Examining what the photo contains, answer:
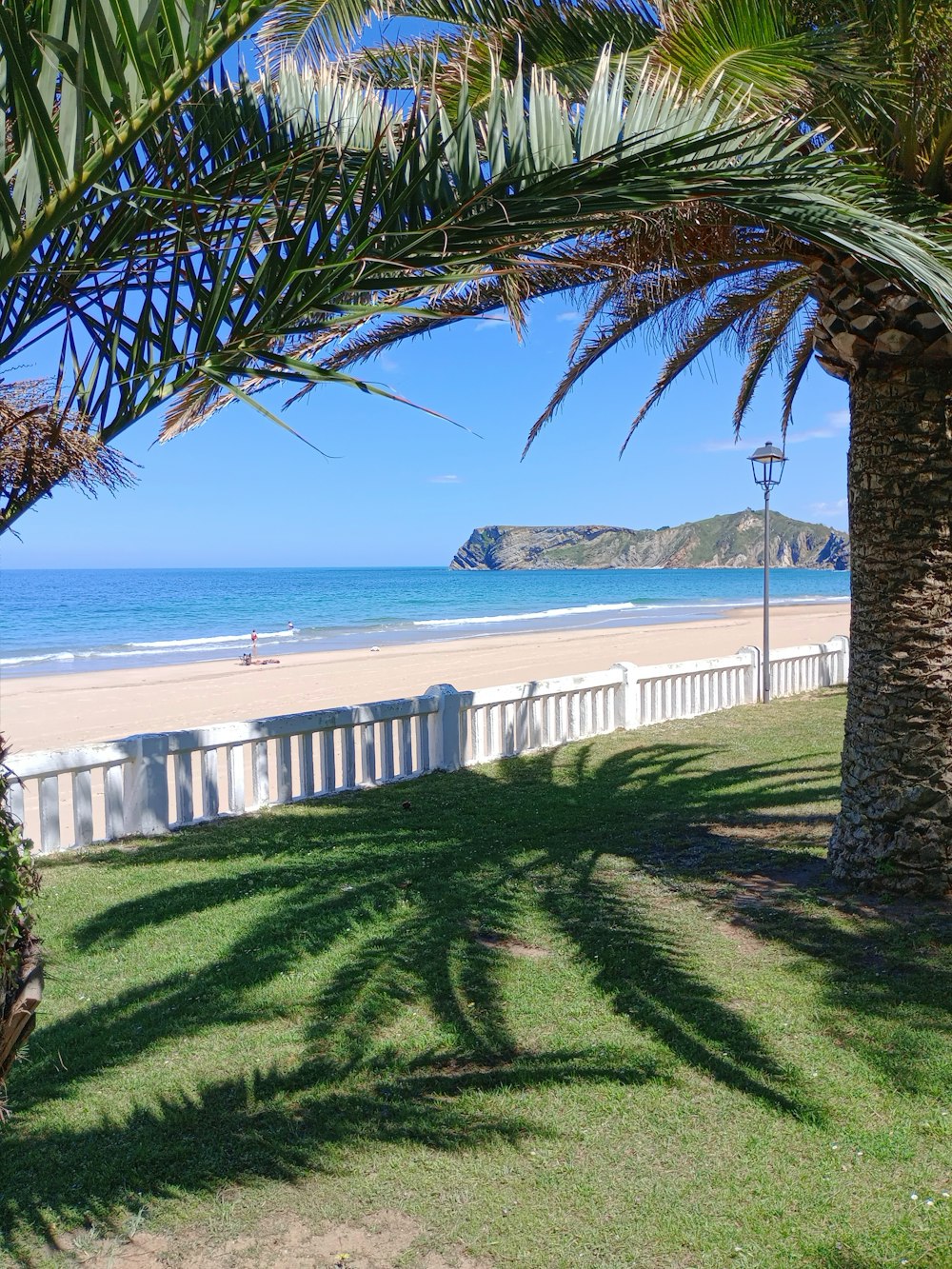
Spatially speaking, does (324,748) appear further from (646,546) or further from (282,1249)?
(646,546)

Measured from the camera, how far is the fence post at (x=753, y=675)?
12.1 m

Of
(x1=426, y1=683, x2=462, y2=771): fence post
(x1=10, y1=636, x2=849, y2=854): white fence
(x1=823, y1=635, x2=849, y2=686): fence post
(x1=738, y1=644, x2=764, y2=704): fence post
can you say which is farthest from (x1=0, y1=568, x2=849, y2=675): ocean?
(x1=426, y1=683, x2=462, y2=771): fence post

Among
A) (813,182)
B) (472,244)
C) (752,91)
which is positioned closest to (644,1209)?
(472,244)

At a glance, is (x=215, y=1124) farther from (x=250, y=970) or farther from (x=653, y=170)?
(x=653, y=170)

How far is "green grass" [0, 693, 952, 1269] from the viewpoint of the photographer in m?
2.67

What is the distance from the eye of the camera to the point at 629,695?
10.4m

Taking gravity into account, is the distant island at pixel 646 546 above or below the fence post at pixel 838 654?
above

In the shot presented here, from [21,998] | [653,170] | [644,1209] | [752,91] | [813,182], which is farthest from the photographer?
[752,91]

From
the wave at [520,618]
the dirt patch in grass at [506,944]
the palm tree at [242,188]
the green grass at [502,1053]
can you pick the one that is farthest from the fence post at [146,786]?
the wave at [520,618]

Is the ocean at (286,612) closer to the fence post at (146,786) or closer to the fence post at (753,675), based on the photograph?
the fence post at (753,675)

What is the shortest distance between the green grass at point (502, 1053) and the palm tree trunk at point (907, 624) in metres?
0.40

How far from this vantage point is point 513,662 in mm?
24109

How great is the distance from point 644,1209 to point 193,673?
2321 cm

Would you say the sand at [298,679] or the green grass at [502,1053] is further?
the sand at [298,679]
